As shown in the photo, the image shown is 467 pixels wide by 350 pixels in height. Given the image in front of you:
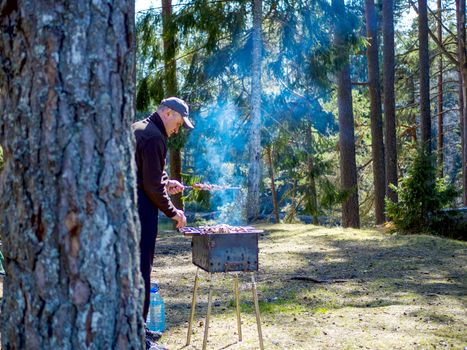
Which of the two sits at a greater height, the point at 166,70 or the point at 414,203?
the point at 166,70

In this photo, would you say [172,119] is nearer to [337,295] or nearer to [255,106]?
[337,295]

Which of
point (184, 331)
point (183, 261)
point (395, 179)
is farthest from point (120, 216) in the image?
point (395, 179)

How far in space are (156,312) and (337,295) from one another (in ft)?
7.84

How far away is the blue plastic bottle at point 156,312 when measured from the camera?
5734 millimetres

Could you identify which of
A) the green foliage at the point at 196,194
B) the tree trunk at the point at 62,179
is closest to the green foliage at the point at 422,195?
the green foliage at the point at 196,194

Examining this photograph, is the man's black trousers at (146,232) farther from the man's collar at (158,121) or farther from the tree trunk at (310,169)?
the tree trunk at (310,169)

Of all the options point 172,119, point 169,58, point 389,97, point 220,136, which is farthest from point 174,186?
point 389,97

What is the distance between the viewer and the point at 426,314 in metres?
6.18

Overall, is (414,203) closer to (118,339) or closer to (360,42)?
(360,42)

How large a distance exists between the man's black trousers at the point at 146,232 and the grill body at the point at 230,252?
0.42 meters

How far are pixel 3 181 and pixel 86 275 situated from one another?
470 mm

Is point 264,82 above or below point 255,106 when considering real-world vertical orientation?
above

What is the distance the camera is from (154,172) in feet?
15.3

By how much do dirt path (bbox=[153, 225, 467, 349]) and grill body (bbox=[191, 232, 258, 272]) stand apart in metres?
0.77
